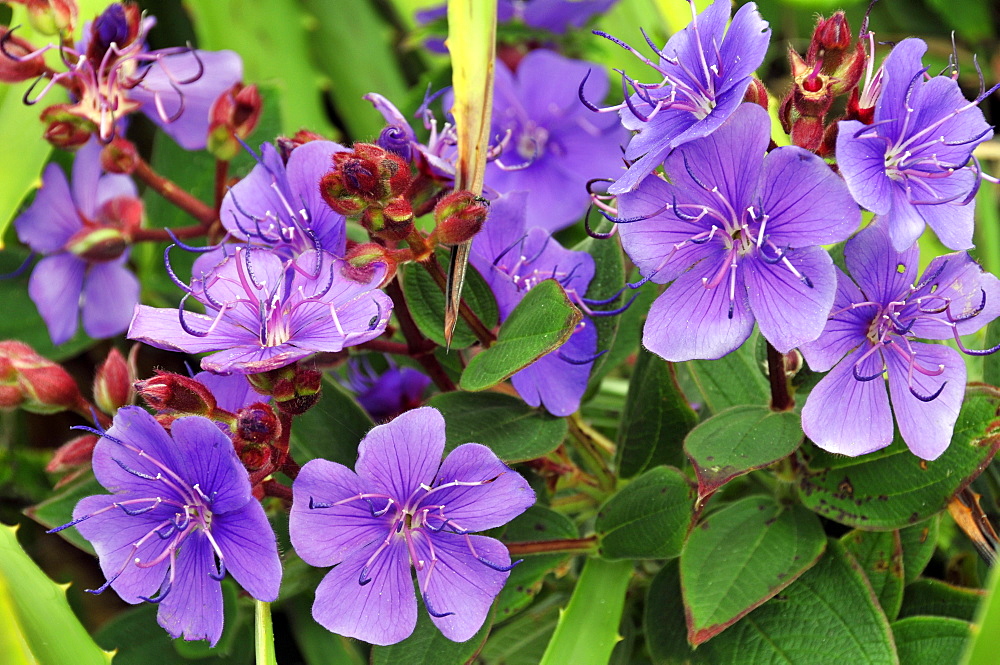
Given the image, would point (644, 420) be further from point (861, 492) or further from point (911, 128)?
point (911, 128)

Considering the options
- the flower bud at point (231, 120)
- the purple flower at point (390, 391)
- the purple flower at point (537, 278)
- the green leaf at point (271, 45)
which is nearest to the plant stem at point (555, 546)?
the purple flower at point (537, 278)

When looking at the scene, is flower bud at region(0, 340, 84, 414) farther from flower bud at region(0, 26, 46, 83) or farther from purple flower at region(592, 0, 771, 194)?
purple flower at region(592, 0, 771, 194)

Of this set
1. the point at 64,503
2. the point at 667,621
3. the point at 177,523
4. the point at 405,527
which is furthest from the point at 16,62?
the point at 667,621

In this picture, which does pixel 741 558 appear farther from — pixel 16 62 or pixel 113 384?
pixel 16 62

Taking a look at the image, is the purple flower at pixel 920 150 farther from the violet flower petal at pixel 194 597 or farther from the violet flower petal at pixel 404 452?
the violet flower petal at pixel 194 597

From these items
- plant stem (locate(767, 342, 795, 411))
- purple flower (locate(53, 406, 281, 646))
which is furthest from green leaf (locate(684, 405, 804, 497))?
purple flower (locate(53, 406, 281, 646))

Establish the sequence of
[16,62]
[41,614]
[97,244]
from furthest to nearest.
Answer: [97,244] → [16,62] → [41,614]

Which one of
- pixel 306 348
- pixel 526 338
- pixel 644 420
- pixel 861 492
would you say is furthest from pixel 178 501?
pixel 861 492
